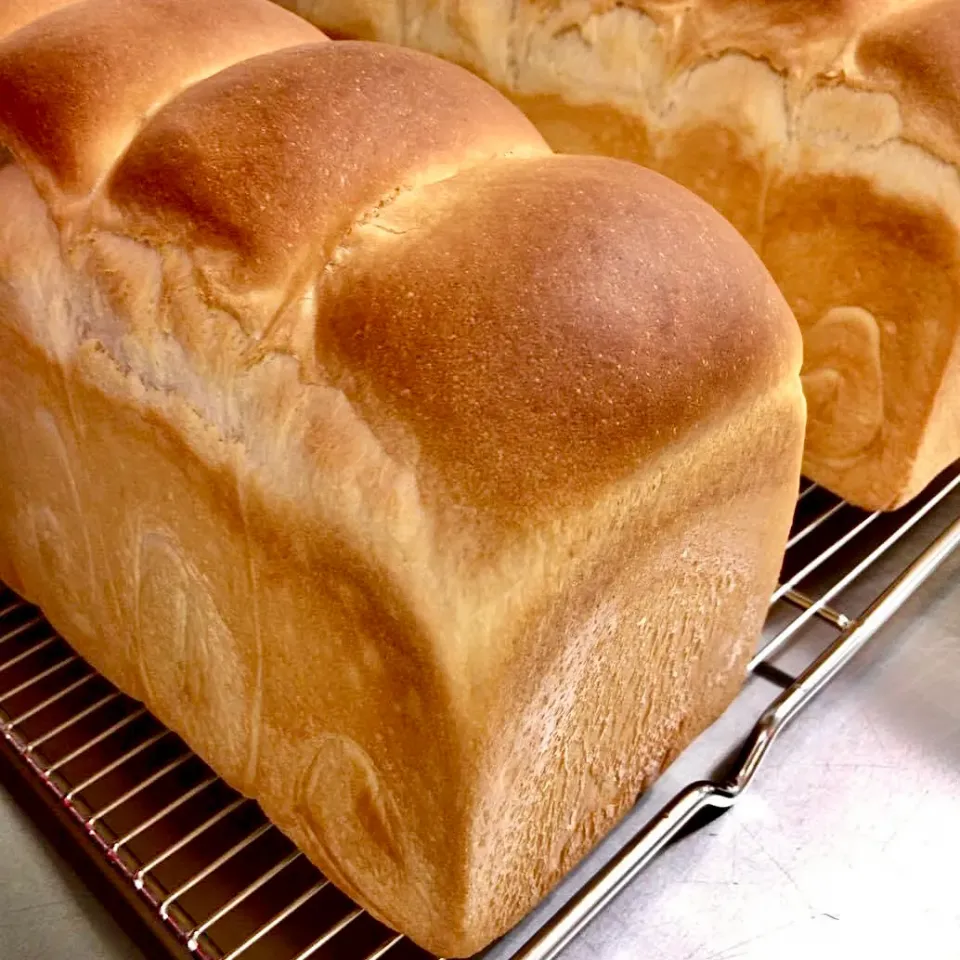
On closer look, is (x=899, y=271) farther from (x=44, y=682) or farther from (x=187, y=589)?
(x=44, y=682)

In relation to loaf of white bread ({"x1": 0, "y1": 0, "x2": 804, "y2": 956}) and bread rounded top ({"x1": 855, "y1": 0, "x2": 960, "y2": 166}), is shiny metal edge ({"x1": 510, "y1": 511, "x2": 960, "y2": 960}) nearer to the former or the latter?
loaf of white bread ({"x1": 0, "y1": 0, "x2": 804, "y2": 956})

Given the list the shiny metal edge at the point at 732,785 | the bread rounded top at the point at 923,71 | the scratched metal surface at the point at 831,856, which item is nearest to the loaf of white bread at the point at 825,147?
the bread rounded top at the point at 923,71

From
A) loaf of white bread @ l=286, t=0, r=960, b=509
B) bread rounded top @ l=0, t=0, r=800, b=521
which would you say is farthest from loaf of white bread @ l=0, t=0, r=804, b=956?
loaf of white bread @ l=286, t=0, r=960, b=509

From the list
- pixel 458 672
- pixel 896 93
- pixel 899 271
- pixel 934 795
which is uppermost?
pixel 896 93

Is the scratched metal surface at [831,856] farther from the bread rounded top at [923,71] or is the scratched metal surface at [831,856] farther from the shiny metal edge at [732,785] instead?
the bread rounded top at [923,71]

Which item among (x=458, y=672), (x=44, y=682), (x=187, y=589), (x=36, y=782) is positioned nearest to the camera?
(x=458, y=672)

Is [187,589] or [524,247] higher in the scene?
[524,247]

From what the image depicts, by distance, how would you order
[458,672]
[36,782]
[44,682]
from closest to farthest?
[458,672] < [36,782] < [44,682]

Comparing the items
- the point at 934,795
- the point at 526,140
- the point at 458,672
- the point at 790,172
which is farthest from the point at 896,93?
the point at 458,672

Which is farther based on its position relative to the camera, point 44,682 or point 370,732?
point 44,682
